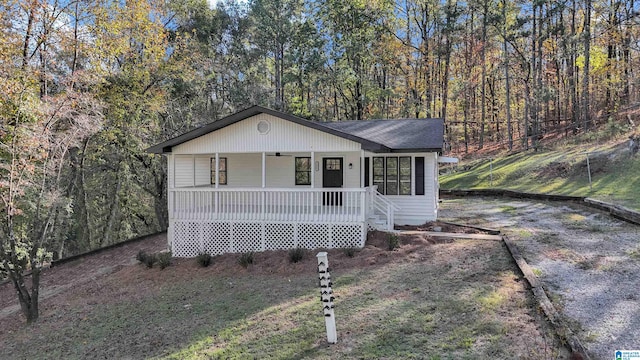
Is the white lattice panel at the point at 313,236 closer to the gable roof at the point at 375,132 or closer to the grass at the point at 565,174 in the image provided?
the gable roof at the point at 375,132

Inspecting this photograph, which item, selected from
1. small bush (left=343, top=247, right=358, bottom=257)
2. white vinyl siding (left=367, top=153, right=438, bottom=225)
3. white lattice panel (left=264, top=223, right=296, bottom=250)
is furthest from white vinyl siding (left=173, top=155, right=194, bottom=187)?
small bush (left=343, top=247, right=358, bottom=257)

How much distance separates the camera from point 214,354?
4863 mm

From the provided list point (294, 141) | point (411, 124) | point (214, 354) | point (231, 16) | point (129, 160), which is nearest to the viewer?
point (214, 354)

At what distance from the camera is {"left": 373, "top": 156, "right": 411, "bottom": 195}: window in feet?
37.7

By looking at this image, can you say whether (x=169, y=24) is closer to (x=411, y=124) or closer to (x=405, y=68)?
(x=411, y=124)

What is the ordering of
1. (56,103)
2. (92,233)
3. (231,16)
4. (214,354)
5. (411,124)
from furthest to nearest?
(231,16) → (92,233) → (411,124) → (56,103) → (214,354)

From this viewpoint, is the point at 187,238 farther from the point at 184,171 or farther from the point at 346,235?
the point at 346,235

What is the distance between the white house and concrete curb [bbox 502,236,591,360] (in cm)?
Result: 386

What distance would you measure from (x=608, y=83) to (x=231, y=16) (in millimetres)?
25358

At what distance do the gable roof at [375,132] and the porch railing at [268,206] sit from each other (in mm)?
1375

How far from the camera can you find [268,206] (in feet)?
33.7

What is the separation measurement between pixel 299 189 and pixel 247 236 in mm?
2070

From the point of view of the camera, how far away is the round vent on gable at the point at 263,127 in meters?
10.1

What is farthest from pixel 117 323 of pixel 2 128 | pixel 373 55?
pixel 373 55
